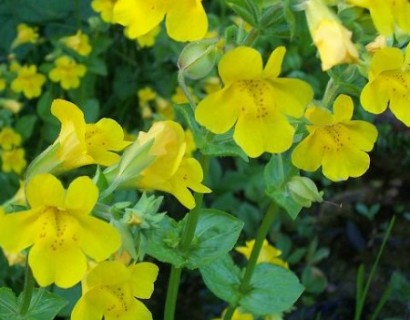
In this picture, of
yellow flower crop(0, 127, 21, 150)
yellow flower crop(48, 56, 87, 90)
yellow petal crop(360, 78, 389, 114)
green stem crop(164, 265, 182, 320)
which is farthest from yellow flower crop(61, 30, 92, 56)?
yellow petal crop(360, 78, 389, 114)

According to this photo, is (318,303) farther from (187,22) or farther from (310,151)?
(187,22)

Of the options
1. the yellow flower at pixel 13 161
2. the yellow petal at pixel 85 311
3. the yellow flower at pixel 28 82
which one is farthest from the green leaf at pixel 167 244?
the yellow flower at pixel 28 82

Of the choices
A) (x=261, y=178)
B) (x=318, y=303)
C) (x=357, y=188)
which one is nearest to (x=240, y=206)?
(x=261, y=178)

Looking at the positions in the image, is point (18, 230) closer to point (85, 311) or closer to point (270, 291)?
point (85, 311)

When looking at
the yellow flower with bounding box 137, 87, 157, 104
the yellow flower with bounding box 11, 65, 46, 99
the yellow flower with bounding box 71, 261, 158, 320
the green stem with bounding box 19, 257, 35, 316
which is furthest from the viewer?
the yellow flower with bounding box 137, 87, 157, 104

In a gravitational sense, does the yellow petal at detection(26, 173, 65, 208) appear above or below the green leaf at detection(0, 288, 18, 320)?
above

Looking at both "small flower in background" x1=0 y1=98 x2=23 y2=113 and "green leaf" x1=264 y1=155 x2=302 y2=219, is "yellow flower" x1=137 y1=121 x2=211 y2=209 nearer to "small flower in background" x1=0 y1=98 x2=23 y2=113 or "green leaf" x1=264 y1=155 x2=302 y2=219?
"green leaf" x1=264 y1=155 x2=302 y2=219

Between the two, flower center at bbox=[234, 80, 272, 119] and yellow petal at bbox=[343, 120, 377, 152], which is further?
yellow petal at bbox=[343, 120, 377, 152]

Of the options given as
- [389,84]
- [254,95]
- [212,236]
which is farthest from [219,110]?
[212,236]
